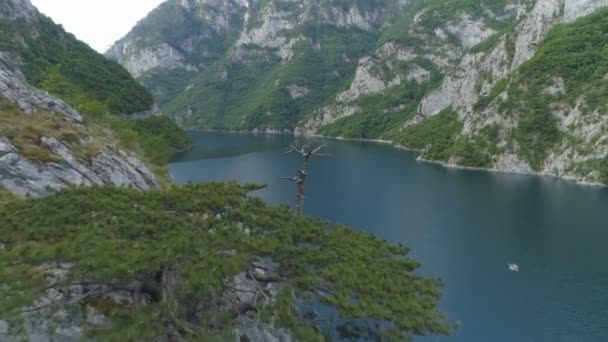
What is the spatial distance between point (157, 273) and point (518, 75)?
17284 cm

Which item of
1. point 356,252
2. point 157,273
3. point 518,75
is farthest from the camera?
point 518,75

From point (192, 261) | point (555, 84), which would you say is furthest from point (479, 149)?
point (192, 261)

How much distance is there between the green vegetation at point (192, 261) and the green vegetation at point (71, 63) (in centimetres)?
9980

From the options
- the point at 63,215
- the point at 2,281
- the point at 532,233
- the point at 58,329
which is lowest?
the point at 532,233

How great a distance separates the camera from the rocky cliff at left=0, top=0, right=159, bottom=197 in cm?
2414

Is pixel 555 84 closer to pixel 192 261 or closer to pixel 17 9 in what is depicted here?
pixel 192 261

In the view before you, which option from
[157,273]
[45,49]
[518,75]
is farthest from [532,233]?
[45,49]

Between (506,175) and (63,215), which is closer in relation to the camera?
(63,215)

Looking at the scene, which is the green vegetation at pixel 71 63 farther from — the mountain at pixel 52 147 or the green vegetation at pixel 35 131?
the green vegetation at pixel 35 131

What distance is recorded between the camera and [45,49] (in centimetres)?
14025

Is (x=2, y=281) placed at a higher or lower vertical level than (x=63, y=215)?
lower

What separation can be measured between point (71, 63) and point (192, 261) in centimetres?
15099

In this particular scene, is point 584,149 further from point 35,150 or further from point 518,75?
point 35,150

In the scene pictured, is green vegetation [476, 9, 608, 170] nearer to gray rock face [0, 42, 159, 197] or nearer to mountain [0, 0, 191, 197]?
mountain [0, 0, 191, 197]
